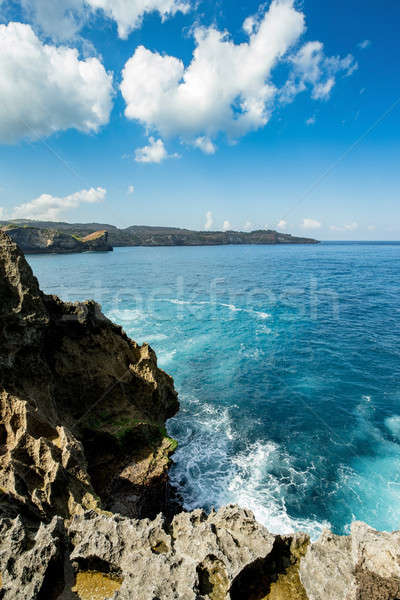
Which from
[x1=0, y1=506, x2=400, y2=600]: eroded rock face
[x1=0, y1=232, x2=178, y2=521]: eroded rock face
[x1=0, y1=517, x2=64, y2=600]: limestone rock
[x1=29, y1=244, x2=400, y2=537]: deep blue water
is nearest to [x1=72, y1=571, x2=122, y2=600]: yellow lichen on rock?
[x1=0, y1=506, x2=400, y2=600]: eroded rock face

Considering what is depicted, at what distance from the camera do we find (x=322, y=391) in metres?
26.4

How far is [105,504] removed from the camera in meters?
13.5

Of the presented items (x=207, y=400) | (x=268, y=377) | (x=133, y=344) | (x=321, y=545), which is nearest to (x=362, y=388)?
(x=268, y=377)

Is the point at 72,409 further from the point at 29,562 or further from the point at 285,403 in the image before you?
the point at 285,403

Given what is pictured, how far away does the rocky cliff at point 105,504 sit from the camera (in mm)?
6371

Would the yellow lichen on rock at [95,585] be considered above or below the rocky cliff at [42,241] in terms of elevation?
above

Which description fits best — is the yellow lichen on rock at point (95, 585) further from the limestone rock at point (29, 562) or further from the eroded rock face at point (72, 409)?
the eroded rock face at point (72, 409)

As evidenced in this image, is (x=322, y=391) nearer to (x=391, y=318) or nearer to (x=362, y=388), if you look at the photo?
(x=362, y=388)

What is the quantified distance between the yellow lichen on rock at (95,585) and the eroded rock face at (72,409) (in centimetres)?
333

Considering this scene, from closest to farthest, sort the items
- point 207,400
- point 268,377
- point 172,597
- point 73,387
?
point 172,597, point 73,387, point 207,400, point 268,377

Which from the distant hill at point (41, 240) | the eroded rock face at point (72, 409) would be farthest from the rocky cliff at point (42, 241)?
the eroded rock face at point (72, 409)

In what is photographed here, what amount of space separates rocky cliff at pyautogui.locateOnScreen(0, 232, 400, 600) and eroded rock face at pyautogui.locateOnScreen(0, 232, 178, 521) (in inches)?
2.3

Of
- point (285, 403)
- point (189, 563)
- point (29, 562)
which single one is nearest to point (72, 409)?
point (29, 562)

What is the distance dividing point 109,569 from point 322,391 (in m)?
23.6
